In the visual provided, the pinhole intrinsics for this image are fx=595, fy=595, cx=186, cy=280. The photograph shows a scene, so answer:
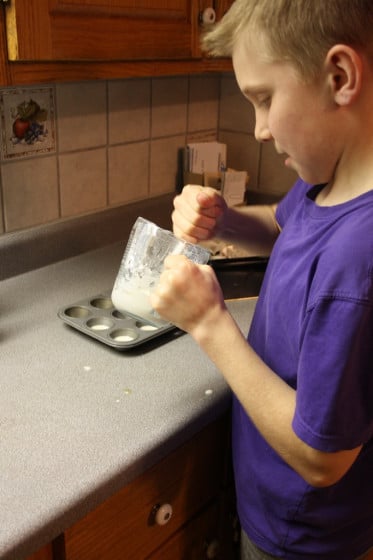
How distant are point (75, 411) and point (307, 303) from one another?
337mm

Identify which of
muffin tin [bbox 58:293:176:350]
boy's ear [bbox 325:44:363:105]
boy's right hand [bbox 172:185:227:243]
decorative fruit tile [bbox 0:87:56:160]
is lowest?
muffin tin [bbox 58:293:176:350]

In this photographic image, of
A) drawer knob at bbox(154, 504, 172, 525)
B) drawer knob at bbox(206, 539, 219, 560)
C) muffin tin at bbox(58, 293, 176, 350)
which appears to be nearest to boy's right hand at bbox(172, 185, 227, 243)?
muffin tin at bbox(58, 293, 176, 350)

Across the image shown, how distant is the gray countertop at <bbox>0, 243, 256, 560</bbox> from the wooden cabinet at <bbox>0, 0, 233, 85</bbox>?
1.31 ft

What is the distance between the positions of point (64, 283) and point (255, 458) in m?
0.55

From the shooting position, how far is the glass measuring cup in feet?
2.89

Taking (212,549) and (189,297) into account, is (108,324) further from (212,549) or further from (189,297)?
(212,549)

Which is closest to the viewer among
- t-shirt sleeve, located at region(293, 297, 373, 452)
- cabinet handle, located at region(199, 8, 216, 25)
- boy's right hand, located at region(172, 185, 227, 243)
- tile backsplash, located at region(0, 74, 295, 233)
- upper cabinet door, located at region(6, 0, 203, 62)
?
t-shirt sleeve, located at region(293, 297, 373, 452)

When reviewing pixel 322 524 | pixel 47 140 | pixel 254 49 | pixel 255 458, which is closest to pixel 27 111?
pixel 47 140

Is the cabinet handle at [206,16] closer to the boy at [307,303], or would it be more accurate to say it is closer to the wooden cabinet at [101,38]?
the wooden cabinet at [101,38]

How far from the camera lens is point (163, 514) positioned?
0.81m

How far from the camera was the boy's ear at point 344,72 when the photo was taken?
56cm

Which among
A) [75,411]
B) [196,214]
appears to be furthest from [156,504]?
[196,214]

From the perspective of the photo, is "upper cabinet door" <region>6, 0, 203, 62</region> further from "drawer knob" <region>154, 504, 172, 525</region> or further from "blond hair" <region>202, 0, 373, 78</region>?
"drawer knob" <region>154, 504, 172, 525</region>

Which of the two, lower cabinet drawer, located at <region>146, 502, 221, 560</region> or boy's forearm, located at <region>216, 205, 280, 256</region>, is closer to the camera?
lower cabinet drawer, located at <region>146, 502, 221, 560</region>
